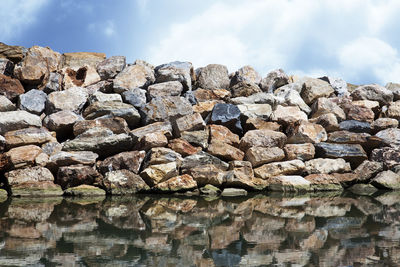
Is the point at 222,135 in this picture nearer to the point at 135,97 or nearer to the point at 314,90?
the point at 135,97

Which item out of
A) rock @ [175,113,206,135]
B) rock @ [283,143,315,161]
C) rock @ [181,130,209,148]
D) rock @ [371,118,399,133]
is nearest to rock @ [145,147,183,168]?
rock @ [181,130,209,148]

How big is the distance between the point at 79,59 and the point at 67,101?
4477mm

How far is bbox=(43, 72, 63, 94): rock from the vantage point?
1372 cm

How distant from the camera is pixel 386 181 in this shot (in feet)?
34.9

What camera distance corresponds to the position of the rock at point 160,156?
34.0 feet

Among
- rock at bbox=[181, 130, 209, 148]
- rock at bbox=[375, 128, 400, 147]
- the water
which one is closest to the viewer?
the water

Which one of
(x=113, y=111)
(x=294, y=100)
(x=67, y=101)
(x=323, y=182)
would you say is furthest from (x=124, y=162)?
(x=294, y=100)

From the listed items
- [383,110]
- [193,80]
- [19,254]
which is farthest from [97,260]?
[383,110]

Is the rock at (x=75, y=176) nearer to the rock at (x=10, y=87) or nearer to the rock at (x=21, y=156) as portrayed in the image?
the rock at (x=21, y=156)

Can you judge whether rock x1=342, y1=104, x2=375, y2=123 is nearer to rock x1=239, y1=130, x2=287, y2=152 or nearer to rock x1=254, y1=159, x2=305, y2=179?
rock x1=239, y1=130, x2=287, y2=152

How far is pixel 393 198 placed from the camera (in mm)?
8734

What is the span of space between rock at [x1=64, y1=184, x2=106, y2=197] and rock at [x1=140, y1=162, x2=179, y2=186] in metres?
1.12

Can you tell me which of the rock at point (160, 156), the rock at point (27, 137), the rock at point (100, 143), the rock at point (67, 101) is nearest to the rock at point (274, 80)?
the rock at point (160, 156)

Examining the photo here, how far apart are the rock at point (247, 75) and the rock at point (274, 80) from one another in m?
0.31
